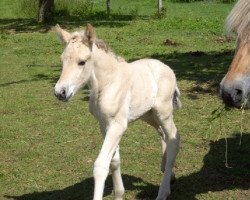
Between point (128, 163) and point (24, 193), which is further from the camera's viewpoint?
point (128, 163)

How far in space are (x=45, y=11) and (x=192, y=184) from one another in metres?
15.1

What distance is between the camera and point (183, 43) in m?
13.5

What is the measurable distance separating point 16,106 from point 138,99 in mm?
4272

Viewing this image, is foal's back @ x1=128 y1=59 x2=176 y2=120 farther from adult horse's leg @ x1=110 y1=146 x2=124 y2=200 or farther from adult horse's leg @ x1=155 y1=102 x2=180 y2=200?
adult horse's leg @ x1=110 y1=146 x2=124 y2=200

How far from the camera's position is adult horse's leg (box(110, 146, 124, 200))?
4.22 metres

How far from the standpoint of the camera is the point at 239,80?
2.85 m

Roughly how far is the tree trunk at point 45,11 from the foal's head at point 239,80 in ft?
54.0

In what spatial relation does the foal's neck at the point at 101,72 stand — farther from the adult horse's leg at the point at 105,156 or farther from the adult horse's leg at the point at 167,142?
the adult horse's leg at the point at 167,142

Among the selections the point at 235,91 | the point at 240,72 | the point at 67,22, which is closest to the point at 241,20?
the point at 240,72

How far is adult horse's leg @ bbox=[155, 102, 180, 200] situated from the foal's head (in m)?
1.45

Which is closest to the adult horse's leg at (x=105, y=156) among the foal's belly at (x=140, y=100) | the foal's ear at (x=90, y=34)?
the foal's belly at (x=140, y=100)

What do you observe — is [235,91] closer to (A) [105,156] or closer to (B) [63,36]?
(A) [105,156]

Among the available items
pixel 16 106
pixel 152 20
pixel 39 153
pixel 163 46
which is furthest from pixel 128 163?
pixel 152 20

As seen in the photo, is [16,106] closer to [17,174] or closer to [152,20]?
[17,174]
